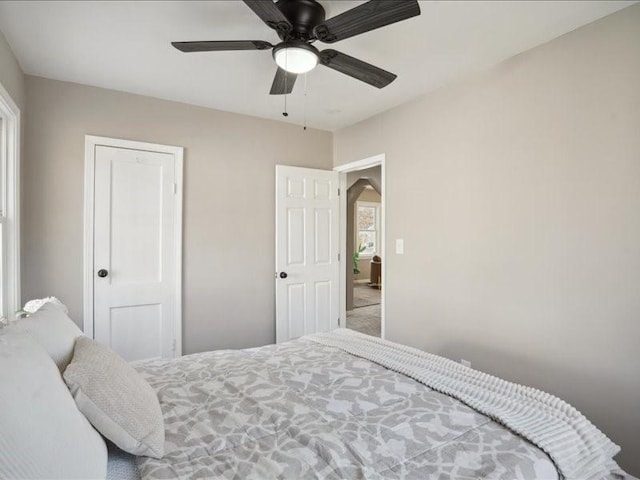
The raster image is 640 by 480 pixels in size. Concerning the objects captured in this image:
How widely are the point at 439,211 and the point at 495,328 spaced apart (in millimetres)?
1003

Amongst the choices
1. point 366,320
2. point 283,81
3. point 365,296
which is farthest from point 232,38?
point 365,296

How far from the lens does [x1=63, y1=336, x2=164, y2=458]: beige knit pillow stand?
101 cm

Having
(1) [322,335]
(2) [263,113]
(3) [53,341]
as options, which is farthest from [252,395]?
(2) [263,113]

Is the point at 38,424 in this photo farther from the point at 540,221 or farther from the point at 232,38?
the point at 540,221

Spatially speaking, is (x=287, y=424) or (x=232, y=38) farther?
(x=232, y=38)

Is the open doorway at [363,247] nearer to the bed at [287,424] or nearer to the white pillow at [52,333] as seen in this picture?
the bed at [287,424]

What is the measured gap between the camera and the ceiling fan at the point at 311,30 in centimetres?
149

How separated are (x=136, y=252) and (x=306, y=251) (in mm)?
1645

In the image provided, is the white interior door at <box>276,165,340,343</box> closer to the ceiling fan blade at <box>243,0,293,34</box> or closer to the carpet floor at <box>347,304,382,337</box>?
the carpet floor at <box>347,304,382,337</box>

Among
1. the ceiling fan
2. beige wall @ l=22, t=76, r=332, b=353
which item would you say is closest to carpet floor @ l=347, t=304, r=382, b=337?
beige wall @ l=22, t=76, r=332, b=353

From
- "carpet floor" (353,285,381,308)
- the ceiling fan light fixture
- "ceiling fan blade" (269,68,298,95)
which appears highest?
"ceiling fan blade" (269,68,298,95)

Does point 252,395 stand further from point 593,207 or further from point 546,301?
point 593,207

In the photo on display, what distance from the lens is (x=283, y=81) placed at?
2.21 meters

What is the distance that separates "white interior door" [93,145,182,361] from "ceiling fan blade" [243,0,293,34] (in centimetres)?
197
